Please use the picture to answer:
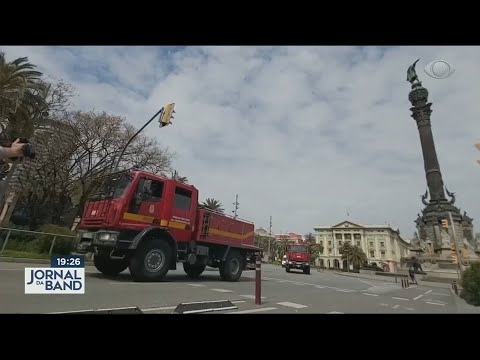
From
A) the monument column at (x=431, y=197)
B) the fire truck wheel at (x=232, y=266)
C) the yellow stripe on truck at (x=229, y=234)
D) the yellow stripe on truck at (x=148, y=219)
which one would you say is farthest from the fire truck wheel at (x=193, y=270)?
the monument column at (x=431, y=197)

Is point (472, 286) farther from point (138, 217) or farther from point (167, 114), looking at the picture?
point (167, 114)

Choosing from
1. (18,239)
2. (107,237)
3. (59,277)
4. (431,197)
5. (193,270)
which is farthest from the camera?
(431,197)

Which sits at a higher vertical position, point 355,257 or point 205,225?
point 355,257

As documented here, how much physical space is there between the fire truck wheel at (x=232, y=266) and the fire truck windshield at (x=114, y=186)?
15.6ft

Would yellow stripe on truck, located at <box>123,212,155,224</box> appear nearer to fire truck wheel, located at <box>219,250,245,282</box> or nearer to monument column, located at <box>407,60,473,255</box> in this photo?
fire truck wheel, located at <box>219,250,245,282</box>

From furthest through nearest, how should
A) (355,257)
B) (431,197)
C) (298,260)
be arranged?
(355,257) < (431,197) < (298,260)

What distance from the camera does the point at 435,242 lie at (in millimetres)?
38000

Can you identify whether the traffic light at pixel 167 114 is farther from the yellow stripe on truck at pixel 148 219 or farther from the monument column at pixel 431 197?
the monument column at pixel 431 197

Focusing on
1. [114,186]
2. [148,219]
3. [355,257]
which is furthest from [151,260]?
[355,257]

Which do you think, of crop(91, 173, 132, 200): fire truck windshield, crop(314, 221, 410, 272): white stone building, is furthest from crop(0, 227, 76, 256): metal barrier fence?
crop(314, 221, 410, 272): white stone building

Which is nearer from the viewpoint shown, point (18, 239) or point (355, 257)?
point (18, 239)

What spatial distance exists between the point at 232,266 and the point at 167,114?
688cm

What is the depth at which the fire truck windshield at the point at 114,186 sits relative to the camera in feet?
27.5

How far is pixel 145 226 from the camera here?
328 inches
